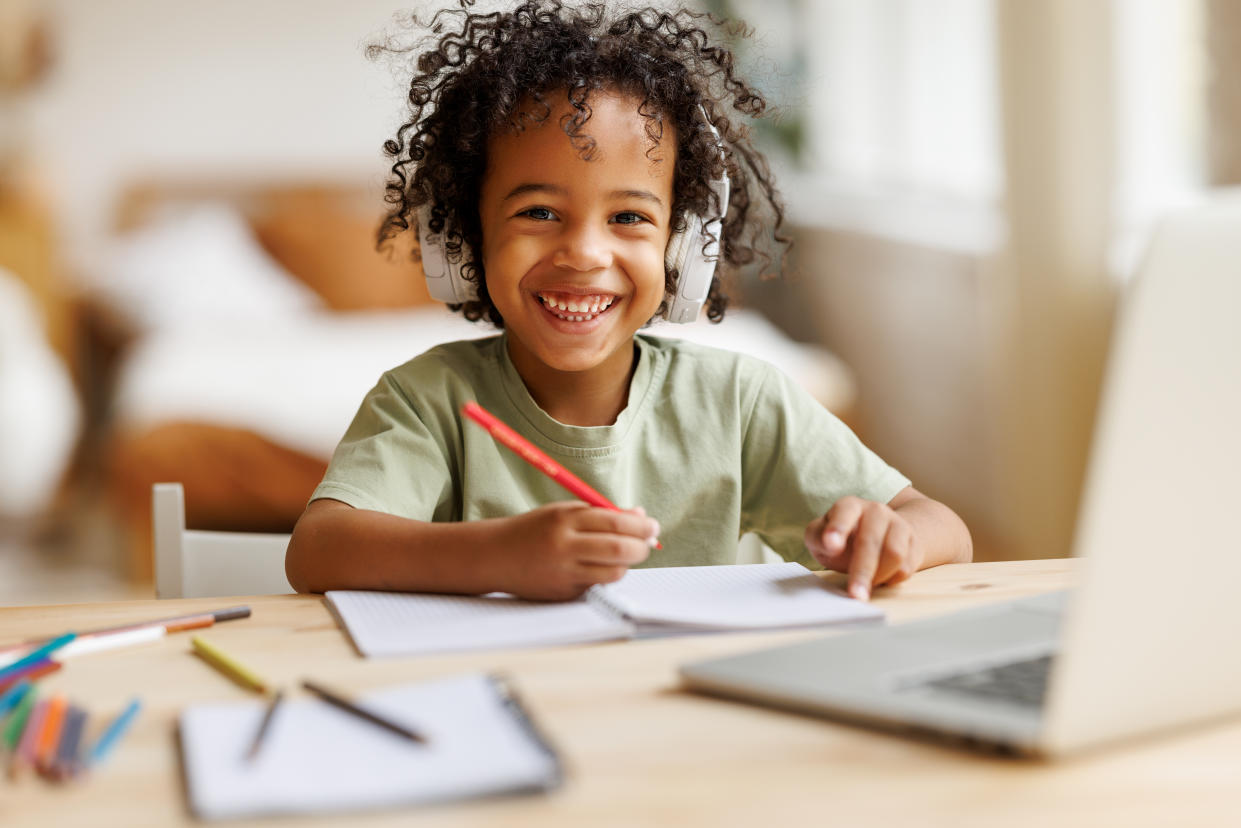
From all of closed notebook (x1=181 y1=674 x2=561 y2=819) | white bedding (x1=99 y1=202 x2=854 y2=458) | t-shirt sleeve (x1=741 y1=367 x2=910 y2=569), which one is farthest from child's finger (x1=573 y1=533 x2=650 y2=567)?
white bedding (x1=99 y1=202 x2=854 y2=458)

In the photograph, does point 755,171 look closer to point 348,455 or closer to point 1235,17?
point 348,455

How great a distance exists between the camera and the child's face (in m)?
1.13

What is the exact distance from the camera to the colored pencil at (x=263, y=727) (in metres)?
0.55

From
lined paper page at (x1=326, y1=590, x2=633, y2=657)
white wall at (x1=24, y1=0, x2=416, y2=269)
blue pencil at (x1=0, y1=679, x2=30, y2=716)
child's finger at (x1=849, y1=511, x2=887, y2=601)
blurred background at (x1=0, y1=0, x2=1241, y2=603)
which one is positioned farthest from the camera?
white wall at (x1=24, y1=0, x2=416, y2=269)

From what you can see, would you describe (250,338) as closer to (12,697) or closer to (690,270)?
(690,270)

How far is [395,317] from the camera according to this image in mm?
3840

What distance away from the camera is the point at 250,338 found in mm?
3561

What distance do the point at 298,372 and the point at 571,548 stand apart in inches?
92.0

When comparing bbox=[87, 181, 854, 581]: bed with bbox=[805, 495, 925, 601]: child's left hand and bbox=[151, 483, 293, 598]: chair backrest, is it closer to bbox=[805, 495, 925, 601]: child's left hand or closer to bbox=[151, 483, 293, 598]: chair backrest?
bbox=[151, 483, 293, 598]: chair backrest

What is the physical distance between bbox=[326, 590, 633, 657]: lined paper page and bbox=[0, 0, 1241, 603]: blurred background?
165cm

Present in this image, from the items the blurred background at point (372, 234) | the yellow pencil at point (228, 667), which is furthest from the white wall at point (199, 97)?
the yellow pencil at point (228, 667)

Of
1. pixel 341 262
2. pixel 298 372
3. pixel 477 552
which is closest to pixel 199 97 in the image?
pixel 341 262

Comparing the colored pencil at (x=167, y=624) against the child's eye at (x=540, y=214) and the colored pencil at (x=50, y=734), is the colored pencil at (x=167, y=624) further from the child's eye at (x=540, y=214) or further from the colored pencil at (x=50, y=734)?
the child's eye at (x=540, y=214)

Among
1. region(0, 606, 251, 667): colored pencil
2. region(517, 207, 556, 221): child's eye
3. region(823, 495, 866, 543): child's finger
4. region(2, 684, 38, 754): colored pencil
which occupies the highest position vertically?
region(517, 207, 556, 221): child's eye
